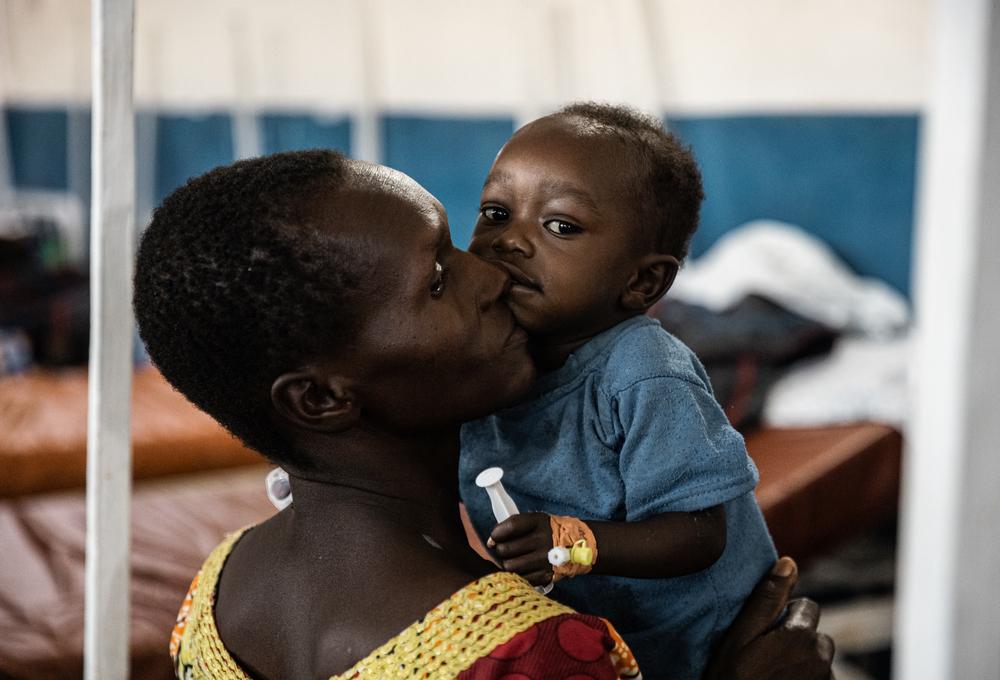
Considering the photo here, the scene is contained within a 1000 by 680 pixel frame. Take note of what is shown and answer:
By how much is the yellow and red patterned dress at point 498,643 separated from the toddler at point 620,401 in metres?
0.13

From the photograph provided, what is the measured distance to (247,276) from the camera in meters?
0.78

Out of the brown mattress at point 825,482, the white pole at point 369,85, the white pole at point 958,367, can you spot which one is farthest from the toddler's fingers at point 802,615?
the white pole at point 369,85

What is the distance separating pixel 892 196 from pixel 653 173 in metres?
2.96

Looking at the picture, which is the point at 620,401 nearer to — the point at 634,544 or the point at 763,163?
the point at 634,544

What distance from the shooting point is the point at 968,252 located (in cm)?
85

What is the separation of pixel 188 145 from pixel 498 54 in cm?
207

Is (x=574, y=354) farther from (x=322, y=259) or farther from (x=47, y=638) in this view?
(x=47, y=638)

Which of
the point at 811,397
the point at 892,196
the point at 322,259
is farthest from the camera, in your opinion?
the point at 892,196

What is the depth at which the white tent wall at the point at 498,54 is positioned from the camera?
378 cm

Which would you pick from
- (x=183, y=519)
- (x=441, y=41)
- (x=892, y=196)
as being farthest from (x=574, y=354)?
(x=441, y=41)

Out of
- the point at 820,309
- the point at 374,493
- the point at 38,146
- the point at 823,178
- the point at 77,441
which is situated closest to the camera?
the point at 374,493

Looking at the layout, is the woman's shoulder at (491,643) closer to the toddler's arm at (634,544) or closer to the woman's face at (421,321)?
the toddler's arm at (634,544)

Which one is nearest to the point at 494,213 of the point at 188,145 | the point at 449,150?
the point at 449,150

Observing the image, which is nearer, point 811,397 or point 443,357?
point 443,357
